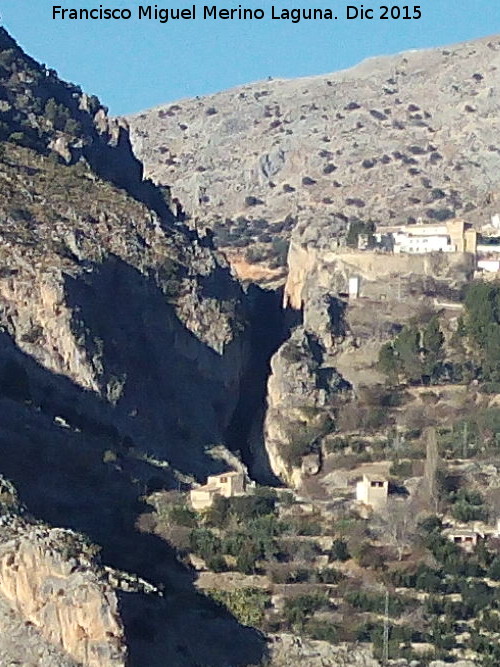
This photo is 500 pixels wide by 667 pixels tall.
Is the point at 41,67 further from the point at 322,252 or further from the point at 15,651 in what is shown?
the point at 15,651

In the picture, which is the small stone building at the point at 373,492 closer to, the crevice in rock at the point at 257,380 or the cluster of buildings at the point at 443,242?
the crevice in rock at the point at 257,380

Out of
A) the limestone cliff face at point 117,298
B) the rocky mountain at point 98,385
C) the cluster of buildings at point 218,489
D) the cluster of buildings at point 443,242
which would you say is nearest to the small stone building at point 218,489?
the cluster of buildings at point 218,489

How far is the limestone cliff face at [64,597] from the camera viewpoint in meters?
42.5

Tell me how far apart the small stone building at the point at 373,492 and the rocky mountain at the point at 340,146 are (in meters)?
47.5

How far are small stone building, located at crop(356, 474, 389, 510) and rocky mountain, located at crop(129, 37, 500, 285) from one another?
1870 inches

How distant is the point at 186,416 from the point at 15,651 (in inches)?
871

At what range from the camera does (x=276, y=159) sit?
439 feet

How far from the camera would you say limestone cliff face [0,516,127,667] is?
139 ft

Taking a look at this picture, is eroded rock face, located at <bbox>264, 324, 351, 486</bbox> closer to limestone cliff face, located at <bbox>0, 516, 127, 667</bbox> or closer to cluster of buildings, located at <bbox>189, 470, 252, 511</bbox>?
cluster of buildings, located at <bbox>189, 470, 252, 511</bbox>

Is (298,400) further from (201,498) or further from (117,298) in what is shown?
(201,498)

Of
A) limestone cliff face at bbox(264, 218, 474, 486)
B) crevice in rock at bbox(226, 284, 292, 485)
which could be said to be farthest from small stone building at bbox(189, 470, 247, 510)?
limestone cliff face at bbox(264, 218, 474, 486)

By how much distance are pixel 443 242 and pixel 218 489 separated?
108 feet

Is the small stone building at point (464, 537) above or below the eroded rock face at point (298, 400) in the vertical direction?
below

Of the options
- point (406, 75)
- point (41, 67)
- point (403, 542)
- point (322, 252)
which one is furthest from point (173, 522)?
point (406, 75)
